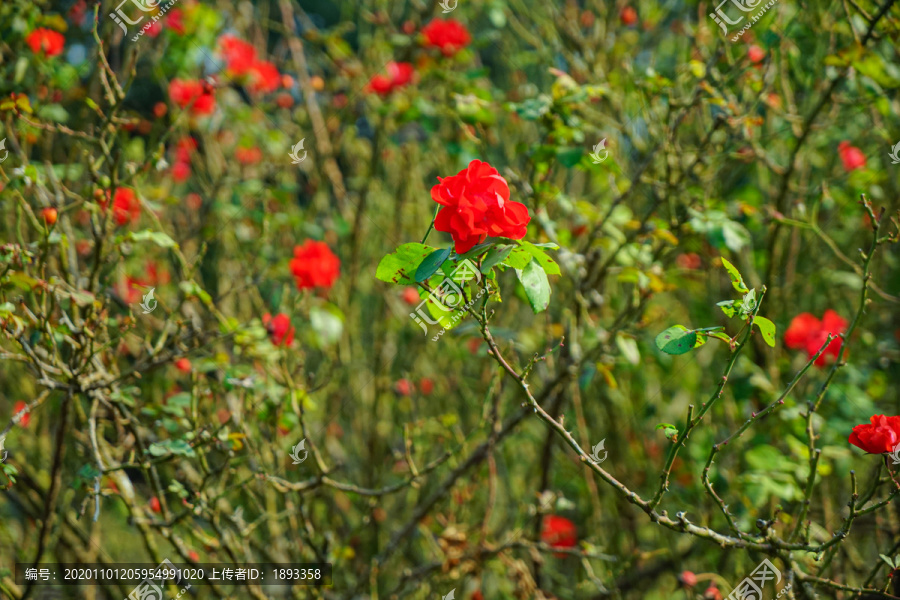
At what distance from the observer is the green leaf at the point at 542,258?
39.9 inches

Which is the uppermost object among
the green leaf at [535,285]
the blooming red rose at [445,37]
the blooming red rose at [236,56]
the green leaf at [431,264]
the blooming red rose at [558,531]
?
the blooming red rose at [445,37]

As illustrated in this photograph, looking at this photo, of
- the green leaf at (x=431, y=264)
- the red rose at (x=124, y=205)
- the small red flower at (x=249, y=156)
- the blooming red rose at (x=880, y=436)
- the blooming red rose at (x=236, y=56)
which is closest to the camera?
the green leaf at (x=431, y=264)

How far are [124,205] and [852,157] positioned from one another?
2.86 metres

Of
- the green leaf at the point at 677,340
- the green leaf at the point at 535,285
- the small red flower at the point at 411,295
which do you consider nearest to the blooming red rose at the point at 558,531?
the small red flower at the point at 411,295

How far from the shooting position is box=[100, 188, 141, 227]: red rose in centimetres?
183

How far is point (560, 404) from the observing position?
6.75 feet

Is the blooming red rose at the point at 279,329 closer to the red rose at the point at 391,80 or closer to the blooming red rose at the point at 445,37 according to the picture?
the red rose at the point at 391,80

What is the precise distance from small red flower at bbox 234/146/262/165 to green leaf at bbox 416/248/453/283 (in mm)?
2719

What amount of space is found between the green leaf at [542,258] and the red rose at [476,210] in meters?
0.03

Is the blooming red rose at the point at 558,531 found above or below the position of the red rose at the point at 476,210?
below

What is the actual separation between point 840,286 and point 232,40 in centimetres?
320

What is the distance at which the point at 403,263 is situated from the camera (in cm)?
106

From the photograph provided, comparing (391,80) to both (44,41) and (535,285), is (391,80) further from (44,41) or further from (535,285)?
(535,285)

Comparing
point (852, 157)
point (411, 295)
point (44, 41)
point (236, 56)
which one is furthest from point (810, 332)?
point (44, 41)
